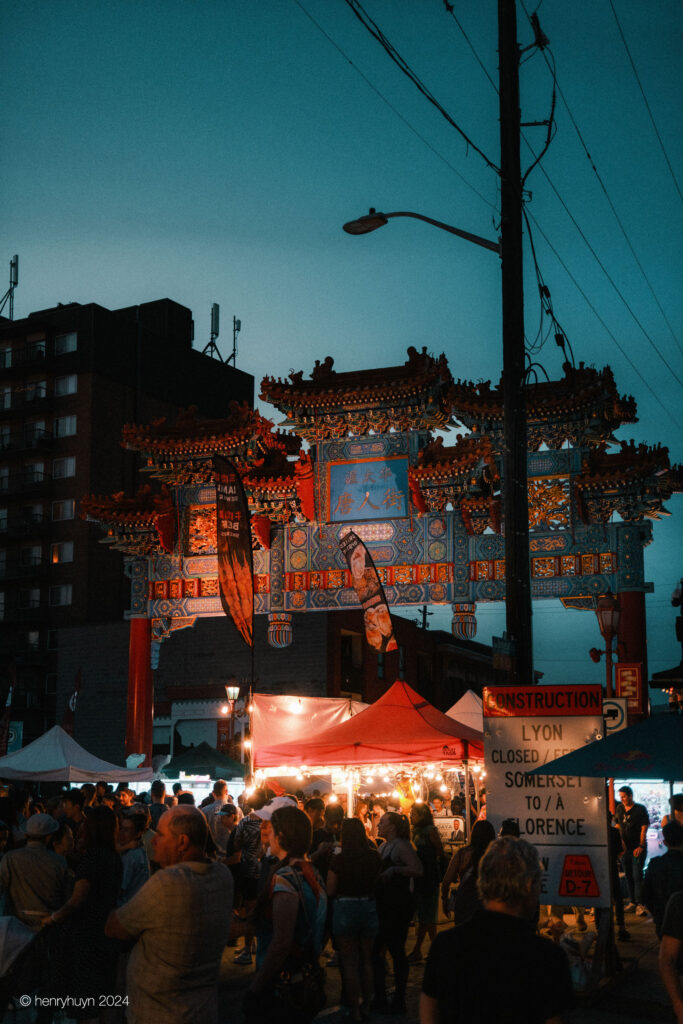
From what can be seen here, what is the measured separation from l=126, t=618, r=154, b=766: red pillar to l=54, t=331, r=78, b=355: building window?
114 ft

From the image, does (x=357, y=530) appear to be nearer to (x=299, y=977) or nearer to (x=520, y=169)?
(x=520, y=169)

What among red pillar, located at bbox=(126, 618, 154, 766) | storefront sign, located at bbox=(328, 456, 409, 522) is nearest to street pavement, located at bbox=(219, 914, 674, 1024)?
storefront sign, located at bbox=(328, 456, 409, 522)

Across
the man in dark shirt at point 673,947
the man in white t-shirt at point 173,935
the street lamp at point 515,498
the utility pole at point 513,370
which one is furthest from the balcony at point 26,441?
the man in dark shirt at point 673,947

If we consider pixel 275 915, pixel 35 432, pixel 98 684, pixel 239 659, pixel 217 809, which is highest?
pixel 35 432

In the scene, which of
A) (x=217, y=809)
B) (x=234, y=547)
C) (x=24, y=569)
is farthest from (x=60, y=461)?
(x=217, y=809)

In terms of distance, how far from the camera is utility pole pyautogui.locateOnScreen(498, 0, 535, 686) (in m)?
12.0

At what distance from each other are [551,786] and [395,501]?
1352 cm

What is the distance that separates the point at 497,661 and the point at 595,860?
91.5 inches

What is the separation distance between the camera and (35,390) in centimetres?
5850

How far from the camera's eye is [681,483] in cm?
2336

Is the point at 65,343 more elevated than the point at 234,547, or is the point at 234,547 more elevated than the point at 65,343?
the point at 65,343

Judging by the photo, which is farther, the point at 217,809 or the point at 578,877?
the point at 217,809

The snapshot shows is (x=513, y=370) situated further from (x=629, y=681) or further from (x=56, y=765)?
(x=56, y=765)

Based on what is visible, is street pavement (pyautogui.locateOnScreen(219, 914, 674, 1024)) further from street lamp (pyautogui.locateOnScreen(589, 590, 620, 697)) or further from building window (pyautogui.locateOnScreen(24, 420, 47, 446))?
building window (pyautogui.locateOnScreen(24, 420, 47, 446))
